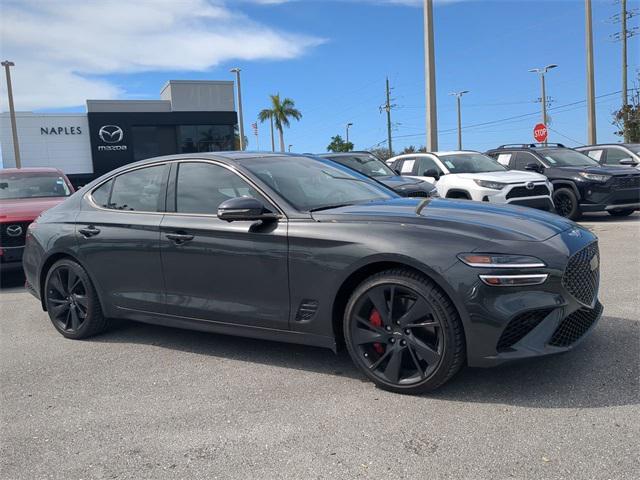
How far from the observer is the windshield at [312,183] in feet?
13.8

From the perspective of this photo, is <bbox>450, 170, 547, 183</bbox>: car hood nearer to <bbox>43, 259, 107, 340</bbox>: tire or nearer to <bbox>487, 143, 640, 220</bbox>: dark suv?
<bbox>487, 143, 640, 220</bbox>: dark suv

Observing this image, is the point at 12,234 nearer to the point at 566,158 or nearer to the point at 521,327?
the point at 521,327

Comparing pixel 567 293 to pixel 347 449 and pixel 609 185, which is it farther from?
pixel 609 185

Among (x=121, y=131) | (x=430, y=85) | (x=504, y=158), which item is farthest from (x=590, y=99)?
(x=121, y=131)

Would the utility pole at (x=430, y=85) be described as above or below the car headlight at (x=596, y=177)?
above

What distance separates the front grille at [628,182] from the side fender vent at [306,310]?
1013cm

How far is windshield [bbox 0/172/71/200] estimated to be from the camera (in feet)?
30.1

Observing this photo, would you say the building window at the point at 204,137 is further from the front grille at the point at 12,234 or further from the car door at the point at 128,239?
the car door at the point at 128,239

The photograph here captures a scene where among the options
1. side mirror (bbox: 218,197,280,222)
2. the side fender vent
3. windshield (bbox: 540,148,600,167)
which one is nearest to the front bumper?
the side fender vent

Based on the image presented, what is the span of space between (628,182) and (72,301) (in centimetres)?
1095

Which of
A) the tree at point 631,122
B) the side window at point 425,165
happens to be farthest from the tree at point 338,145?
the side window at point 425,165

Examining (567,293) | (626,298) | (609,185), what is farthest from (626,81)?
(567,293)

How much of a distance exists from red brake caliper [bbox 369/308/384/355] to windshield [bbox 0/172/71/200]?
7.38 m

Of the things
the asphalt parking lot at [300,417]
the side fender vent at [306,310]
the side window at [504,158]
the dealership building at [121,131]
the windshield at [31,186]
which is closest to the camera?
the asphalt parking lot at [300,417]
